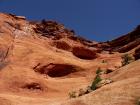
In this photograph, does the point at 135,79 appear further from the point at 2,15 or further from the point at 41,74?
the point at 2,15

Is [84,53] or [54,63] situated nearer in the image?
[54,63]

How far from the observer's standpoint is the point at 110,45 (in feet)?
246

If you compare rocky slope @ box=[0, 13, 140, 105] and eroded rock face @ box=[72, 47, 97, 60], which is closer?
rocky slope @ box=[0, 13, 140, 105]

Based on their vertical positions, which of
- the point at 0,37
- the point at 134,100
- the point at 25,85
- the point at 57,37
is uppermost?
the point at 57,37

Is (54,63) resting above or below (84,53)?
below

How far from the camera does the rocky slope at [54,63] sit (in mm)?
34375

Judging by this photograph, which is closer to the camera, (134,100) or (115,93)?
(134,100)

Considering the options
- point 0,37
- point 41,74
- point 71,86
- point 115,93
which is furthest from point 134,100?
point 0,37

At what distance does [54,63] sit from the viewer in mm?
53562

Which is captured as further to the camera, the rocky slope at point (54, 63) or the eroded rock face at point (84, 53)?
the eroded rock face at point (84, 53)

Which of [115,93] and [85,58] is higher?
[85,58]

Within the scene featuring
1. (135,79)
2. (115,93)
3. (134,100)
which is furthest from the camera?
(135,79)

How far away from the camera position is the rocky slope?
113 feet

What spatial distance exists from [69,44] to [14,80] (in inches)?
745
